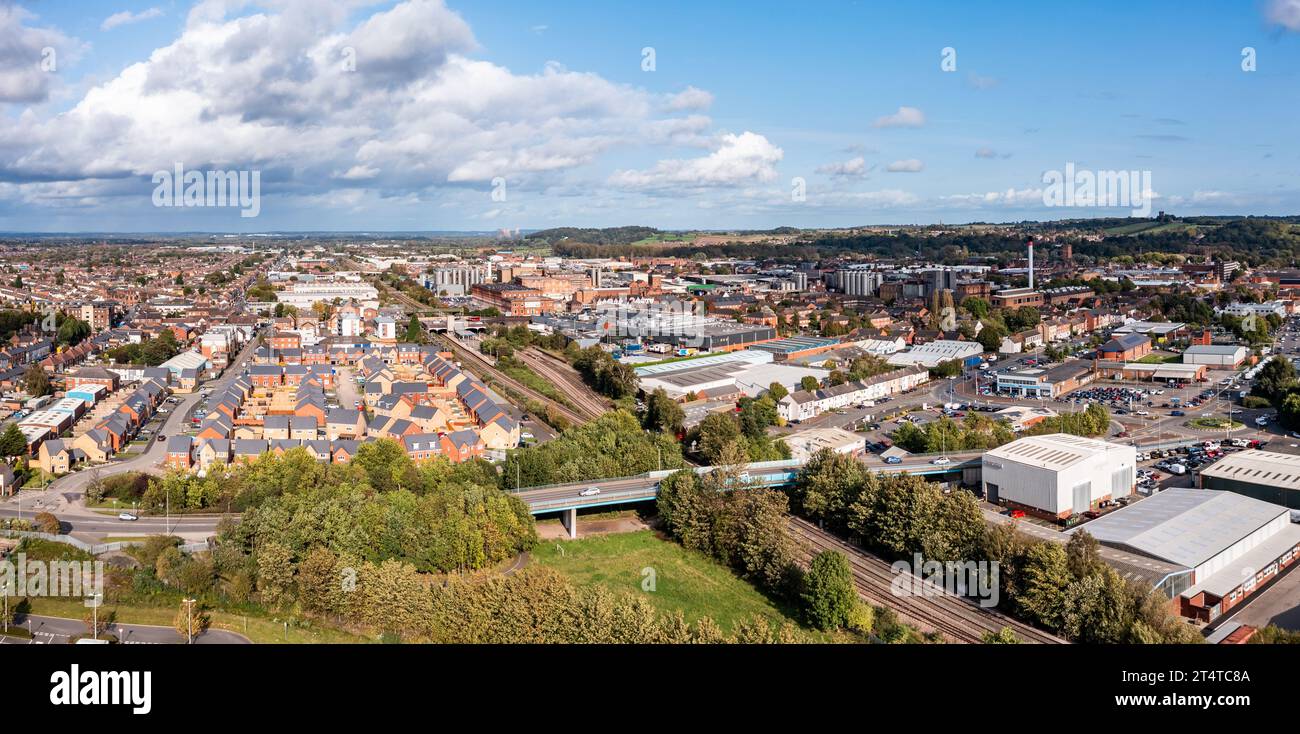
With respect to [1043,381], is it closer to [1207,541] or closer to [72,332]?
[1207,541]

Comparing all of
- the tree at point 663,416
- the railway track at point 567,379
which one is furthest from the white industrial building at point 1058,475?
the railway track at point 567,379

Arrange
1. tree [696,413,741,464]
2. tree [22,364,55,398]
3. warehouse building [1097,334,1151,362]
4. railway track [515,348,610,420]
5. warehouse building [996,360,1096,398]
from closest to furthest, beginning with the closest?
tree [696,413,741,464] → tree [22,364,55,398] → railway track [515,348,610,420] → warehouse building [996,360,1096,398] → warehouse building [1097,334,1151,362]

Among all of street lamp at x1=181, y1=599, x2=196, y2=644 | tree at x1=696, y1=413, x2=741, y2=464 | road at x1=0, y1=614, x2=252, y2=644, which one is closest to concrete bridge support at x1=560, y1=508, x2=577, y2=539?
tree at x1=696, y1=413, x2=741, y2=464

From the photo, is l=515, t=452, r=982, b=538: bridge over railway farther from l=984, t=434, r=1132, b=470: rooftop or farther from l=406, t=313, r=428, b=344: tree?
l=406, t=313, r=428, b=344: tree

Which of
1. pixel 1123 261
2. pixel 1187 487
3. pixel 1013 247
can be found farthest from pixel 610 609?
pixel 1013 247

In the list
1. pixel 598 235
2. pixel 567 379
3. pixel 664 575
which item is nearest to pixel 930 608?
pixel 664 575
